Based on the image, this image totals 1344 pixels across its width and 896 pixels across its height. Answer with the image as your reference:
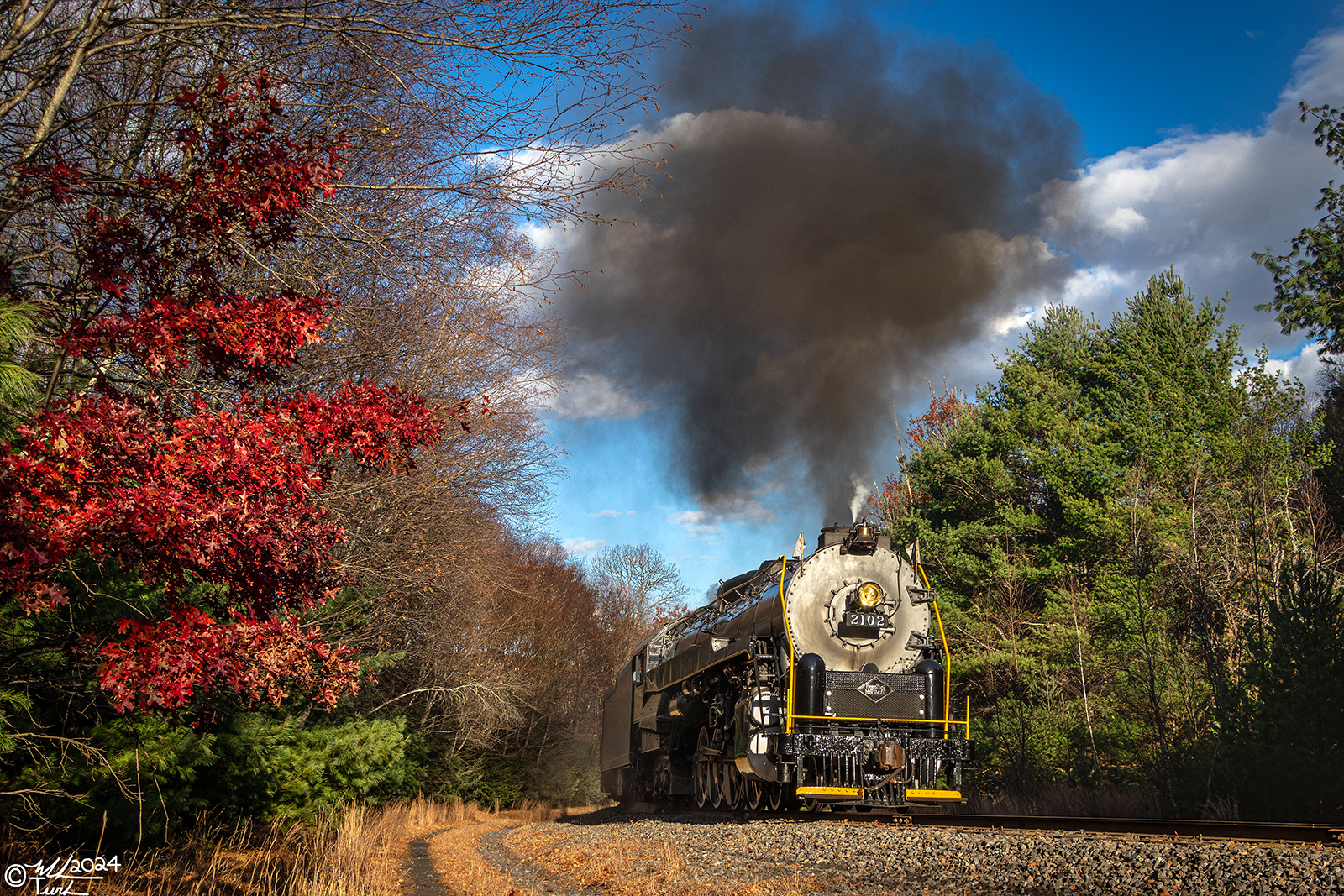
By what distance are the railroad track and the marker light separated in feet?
8.63

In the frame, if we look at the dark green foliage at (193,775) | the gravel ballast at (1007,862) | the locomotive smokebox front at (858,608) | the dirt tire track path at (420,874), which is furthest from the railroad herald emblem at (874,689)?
the dark green foliage at (193,775)

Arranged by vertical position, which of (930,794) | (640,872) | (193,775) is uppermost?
(193,775)

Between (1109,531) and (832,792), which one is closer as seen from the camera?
(832,792)

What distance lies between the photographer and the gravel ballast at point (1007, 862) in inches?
221

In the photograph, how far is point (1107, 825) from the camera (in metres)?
9.12

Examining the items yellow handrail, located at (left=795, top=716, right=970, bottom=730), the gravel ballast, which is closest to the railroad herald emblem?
yellow handrail, located at (left=795, top=716, right=970, bottom=730)

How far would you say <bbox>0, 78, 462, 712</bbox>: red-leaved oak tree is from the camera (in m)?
4.16

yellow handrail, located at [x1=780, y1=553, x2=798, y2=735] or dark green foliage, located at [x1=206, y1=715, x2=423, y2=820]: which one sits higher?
yellow handrail, located at [x1=780, y1=553, x2=798, y2=735]

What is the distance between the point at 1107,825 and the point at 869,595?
4.02m

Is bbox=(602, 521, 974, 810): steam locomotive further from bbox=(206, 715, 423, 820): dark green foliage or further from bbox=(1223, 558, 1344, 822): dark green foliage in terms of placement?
bbox=(206, 715, 423, 820): dark green foliage

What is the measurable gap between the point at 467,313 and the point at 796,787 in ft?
29.0

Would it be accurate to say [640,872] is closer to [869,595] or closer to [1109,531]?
[869,595]

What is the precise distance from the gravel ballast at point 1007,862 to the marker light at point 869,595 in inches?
132

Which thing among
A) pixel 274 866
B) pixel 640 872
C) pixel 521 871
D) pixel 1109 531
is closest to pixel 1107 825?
pixel 640 872
